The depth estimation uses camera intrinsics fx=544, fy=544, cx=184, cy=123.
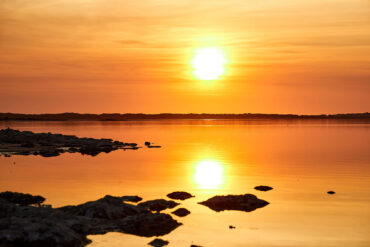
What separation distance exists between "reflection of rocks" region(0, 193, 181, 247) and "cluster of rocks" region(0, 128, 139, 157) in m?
50.1

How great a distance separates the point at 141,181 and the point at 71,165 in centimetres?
1546

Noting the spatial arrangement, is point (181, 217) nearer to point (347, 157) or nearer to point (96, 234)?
point (96, 234)

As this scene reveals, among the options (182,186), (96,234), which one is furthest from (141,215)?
(182,186)

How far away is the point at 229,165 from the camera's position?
6047cm

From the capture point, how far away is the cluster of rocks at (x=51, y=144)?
262 ft

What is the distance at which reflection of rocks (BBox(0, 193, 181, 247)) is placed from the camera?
2119cm

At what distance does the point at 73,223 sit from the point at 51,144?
65114mm

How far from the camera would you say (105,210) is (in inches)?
1045

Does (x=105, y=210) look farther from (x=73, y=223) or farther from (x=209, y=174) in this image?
(x=209, y=174)

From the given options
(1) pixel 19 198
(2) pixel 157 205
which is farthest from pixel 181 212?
(1) pixel 19 198

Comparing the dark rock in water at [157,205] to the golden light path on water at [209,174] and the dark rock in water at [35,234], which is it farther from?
the golden light path on water at [209,174]

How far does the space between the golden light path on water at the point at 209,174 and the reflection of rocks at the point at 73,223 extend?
50.0ft

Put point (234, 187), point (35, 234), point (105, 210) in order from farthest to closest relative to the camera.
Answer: point (234, 187), point (105, 210), point (35, 234)

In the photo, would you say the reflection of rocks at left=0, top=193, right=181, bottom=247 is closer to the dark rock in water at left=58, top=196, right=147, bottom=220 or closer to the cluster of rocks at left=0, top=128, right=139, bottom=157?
the dark rock in water at left=58, top=196, right=147, bottom=220
